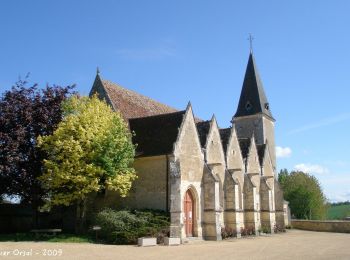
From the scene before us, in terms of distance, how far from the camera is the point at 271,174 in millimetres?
42094

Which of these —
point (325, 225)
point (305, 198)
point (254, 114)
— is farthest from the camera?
point (305, 198)

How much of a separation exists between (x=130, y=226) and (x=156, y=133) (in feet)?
24.4

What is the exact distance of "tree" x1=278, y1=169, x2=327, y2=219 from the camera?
2474 inches

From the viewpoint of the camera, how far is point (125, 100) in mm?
31688

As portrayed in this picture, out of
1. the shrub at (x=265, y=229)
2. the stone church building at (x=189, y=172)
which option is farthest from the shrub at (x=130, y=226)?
the shrub at (x=265, y=229)

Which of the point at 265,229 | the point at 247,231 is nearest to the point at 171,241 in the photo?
the point at 247,231

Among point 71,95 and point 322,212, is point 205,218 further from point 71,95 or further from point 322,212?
point 322,212

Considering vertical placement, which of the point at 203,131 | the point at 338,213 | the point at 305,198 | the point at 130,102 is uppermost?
the point at 130,102

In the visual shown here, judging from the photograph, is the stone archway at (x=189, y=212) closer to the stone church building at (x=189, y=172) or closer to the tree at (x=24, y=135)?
the stone church building at (x=189, y=172)

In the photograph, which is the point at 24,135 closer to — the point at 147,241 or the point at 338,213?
the point at 147,241

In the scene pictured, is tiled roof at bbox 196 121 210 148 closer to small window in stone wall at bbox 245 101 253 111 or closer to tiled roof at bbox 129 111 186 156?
tiled roof at bbox 129 111 186 156

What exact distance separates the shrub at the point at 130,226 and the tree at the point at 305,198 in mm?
43796

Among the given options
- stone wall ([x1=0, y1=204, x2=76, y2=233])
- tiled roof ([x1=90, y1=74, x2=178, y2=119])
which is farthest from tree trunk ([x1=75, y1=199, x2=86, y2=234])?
tiled roof ([x1=90, y1=74, x2=178, y2=119])

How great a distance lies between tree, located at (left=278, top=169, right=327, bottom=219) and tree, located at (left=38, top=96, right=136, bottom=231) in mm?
44040
